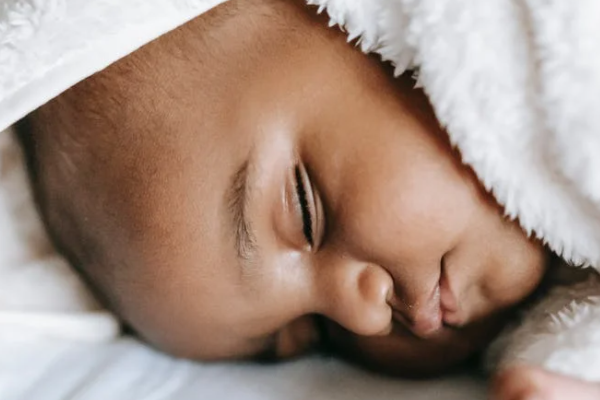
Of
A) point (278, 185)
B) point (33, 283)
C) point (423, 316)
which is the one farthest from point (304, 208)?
point (33, 283)

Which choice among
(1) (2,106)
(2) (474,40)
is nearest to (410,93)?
(2) (474,40)

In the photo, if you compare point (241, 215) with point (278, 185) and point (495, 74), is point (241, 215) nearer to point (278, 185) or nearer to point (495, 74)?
point (278, 185)

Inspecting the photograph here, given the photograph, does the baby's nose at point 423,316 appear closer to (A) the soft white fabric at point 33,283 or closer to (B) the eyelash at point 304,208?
(B) the eyelash at point 304,208

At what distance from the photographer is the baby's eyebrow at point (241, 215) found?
86 cm

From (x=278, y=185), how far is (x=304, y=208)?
0.03 meters

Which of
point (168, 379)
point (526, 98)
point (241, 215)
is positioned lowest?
point (168, 379)

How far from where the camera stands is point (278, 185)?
0.87 m

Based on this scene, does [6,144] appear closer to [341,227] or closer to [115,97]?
[115,97]

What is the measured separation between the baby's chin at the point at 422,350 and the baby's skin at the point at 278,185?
2 centimetres

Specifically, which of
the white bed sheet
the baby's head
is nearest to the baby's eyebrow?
the baby's head

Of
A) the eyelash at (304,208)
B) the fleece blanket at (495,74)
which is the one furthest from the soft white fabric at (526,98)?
the eyelash at (304,208)

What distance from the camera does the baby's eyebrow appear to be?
0.86 metres

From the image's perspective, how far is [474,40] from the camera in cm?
82

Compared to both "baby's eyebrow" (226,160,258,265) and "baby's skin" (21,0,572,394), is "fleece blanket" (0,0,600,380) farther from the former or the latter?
"baby's eyebrow" (226,160,258,265)
